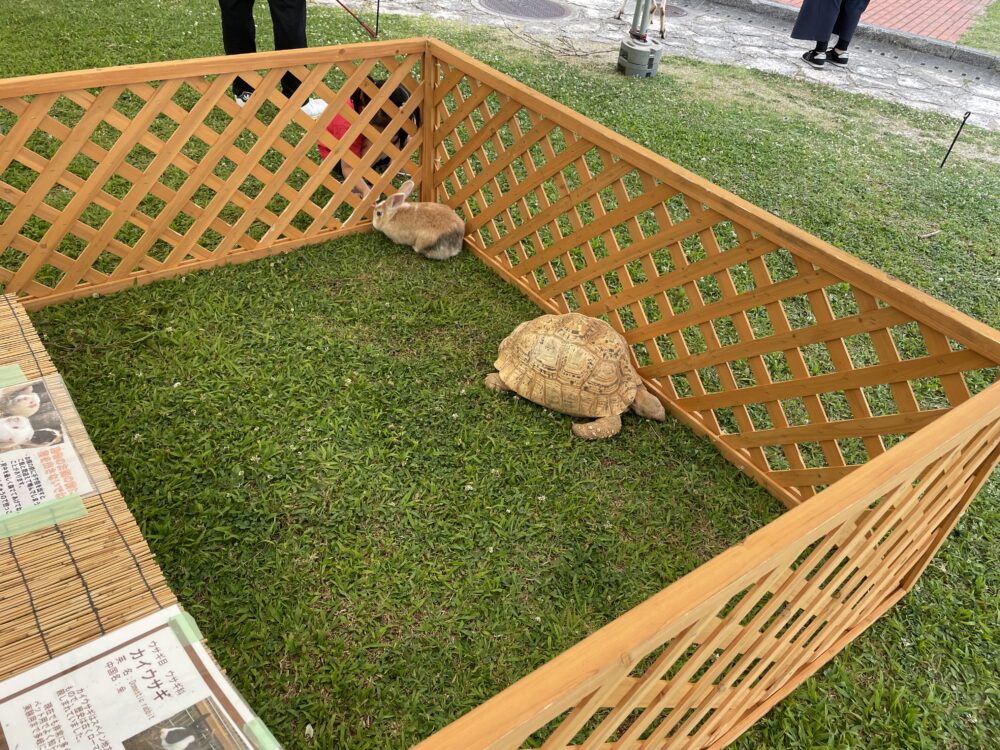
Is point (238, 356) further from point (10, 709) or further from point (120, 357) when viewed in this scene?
point (10, 709)

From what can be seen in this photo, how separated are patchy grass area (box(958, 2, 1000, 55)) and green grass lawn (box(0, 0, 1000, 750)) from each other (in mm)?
7351

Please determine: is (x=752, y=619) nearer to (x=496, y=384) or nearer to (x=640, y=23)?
(x=496, y=384)

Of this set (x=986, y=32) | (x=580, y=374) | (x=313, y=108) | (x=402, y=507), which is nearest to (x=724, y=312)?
(x=580, y=374)

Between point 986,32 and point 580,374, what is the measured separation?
1134 cm

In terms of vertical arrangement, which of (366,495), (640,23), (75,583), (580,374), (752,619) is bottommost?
(366,495)

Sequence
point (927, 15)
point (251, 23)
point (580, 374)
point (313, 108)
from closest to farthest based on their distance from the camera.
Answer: point (580, 374) → point (251, 23) → point (313, 108) → point (927, 15)

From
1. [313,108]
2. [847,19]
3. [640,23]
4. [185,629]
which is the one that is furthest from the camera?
[847,19]

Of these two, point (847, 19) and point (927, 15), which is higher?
point (927, 15)

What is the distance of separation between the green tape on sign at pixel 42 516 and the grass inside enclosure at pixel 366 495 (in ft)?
2.38

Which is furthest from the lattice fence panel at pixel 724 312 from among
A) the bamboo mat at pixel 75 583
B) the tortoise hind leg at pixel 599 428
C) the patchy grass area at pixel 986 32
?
the patchy grass area at pixel 986 32

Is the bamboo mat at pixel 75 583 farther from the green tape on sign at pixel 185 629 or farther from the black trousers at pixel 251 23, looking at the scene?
the black trousers at pixel 251 23

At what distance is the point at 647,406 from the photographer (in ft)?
10.2

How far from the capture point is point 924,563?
99.0 inches

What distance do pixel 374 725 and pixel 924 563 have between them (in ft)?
6.96
